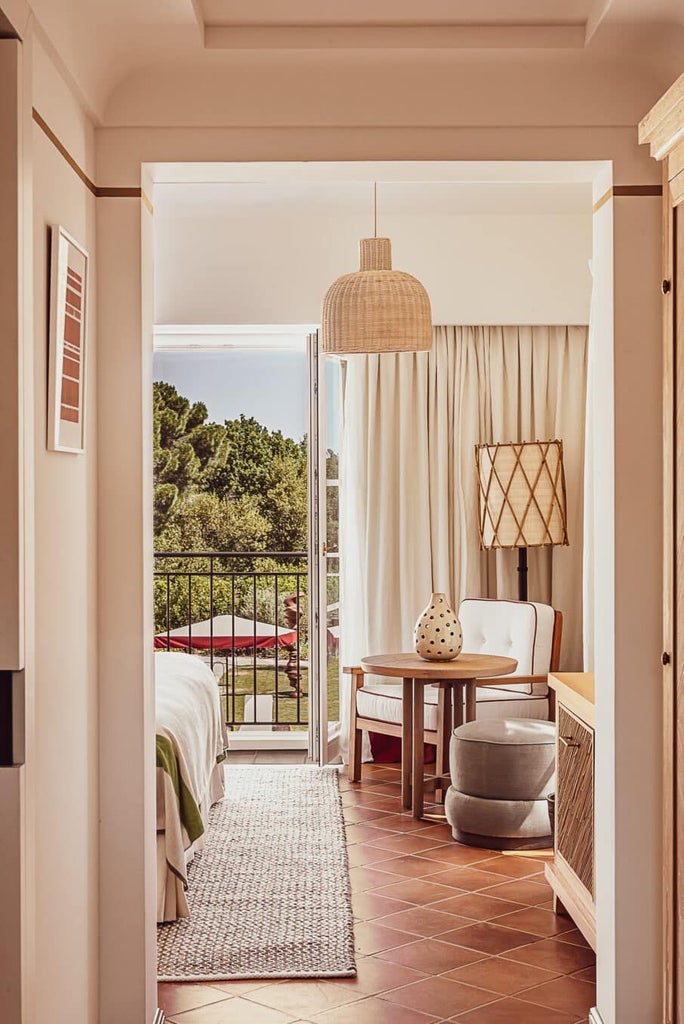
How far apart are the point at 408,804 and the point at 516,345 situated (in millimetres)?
2592

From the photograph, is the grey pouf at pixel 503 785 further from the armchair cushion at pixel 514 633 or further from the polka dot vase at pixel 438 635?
the armchair cushion at pixel 514 633

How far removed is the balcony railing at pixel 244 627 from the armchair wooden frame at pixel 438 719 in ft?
5.87

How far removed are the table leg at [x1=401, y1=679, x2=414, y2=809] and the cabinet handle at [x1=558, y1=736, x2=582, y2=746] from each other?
1.47 metres

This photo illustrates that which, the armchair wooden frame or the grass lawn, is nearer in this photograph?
the armchair wooden frame

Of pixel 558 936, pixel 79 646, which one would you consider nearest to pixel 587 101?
pixel 79 646

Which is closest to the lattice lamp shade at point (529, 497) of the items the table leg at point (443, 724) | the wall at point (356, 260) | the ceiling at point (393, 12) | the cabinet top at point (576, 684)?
the wall at point (356, 260)

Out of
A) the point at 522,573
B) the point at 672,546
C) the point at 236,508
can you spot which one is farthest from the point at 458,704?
the point at 236,508

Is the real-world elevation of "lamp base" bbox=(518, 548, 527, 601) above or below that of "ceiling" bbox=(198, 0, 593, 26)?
below

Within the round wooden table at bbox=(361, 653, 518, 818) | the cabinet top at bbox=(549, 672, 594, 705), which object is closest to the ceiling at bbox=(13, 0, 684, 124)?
the cabinet top at bbox=(549, 672, 594, 705)

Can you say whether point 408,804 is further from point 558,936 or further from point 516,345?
point 516,345

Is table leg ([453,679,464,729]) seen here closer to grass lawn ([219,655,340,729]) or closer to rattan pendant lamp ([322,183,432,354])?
rattan pendant lamp ([322,183,432,354])

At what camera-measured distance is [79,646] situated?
2.53 metres

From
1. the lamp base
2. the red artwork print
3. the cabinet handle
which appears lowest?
the cabinet handle

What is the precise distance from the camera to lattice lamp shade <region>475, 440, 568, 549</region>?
5.75 m
